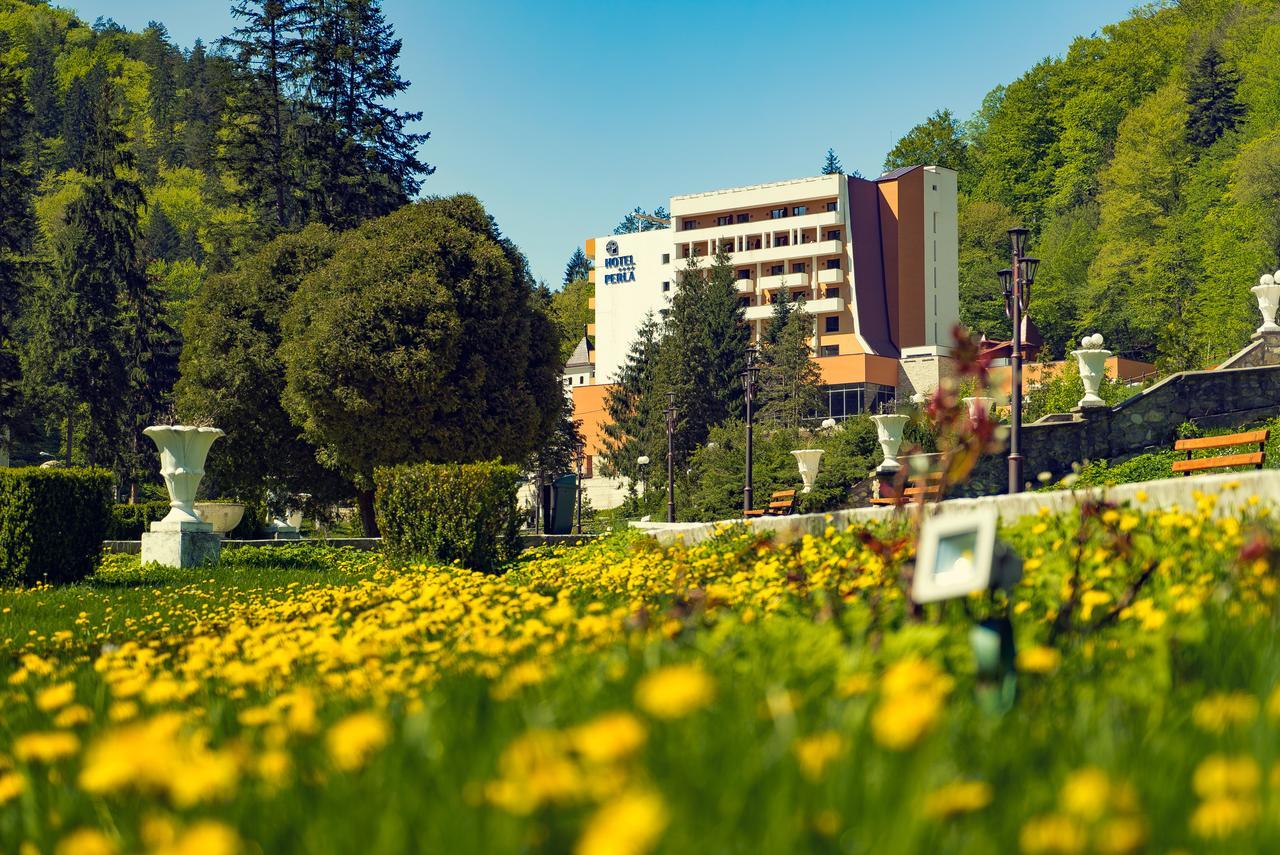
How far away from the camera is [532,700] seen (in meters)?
3.05

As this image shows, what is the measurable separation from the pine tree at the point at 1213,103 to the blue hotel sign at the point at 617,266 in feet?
125

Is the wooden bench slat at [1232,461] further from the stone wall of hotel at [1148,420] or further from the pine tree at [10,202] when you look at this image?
the pine tree at [10,202]

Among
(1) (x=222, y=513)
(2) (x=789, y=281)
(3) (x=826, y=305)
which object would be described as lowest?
(1) (x=222, y=513)

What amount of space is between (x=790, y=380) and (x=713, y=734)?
57840 mm

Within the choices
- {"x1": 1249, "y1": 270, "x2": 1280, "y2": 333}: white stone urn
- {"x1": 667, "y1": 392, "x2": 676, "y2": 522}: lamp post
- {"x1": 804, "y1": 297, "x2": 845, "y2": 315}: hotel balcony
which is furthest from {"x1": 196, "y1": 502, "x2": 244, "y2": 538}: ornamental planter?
{"x1": 804, "y1": 297, "x2": 845, "y2": 315}: hotel balcony

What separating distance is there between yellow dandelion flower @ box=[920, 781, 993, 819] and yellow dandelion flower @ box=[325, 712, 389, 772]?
1.08m

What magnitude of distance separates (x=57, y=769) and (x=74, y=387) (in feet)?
161

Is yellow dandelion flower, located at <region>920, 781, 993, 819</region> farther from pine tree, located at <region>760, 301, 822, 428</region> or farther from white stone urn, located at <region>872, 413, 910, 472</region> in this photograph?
pine tree, located at <region>760, 301, 822, 428</region>

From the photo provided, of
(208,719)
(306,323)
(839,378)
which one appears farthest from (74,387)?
(208,719)

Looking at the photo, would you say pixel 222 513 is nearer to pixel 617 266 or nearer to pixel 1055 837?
pixel 1055 837

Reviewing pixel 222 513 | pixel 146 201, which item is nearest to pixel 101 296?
pixel 146 201

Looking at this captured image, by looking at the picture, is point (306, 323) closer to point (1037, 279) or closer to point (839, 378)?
point (839, 378)

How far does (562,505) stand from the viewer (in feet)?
110

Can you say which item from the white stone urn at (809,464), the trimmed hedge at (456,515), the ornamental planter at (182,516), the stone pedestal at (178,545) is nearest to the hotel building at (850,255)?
the white stone urn at (809,464)
